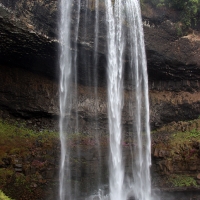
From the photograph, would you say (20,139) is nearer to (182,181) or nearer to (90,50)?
(90,50)

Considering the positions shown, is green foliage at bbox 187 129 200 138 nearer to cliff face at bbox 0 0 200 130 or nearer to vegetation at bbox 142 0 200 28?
cliff face at bbox 0 0 200 130

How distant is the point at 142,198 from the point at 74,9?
8.32 metres

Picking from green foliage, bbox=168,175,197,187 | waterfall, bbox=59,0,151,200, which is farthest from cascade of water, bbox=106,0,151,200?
green foliage, bbox=168,175,197,187

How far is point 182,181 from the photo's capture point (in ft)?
37.5

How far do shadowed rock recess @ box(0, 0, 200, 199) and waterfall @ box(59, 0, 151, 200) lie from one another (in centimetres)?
17

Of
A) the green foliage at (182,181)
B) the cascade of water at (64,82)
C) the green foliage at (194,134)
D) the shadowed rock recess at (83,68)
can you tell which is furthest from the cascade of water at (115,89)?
the green foliage at (194,134)

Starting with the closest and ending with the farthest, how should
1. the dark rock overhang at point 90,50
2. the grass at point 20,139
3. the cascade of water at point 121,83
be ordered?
the dark rock overhang at point 90,50
the grass at point 20,139
the cascade of water at point 121,83

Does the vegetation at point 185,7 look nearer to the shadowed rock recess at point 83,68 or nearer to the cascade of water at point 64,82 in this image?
the shadowed rock recess at point 83,68

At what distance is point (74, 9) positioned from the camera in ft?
37.5

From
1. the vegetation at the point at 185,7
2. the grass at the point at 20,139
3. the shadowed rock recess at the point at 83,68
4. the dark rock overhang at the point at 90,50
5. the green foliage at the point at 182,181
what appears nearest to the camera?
the dark rock overhang at the point at 90,50

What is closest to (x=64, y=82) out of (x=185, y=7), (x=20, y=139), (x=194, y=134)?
(x=20, y=139)

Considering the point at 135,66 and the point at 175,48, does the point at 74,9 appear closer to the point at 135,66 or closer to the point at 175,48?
the point at 135,66

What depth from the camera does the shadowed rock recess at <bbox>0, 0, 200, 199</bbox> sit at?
10.8m

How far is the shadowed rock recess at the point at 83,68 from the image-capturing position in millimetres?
10805
